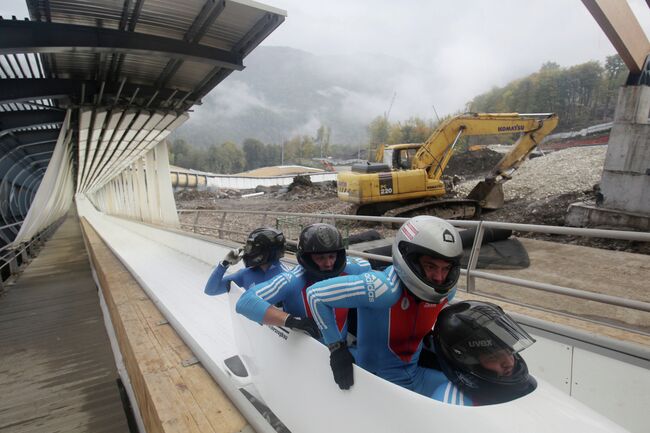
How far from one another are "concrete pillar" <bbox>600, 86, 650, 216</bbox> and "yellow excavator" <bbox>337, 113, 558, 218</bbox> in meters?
2.46

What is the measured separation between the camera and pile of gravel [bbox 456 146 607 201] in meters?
15.0

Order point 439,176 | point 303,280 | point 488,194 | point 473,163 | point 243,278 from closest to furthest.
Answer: point 303,280 → point 243,278 → point 488,194 → point 439,176 → point 473,163

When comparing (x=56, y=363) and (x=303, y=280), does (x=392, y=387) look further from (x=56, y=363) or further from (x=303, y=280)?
(x=56, y=363)

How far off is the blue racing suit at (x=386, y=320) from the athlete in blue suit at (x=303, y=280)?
1.06 ft

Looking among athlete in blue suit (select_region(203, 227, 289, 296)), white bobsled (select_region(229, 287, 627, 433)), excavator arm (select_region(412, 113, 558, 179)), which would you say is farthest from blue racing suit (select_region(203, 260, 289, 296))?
excavator arm (select_region(412, 113, 558, 179))

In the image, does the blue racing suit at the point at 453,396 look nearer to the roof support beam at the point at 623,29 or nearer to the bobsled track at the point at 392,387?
the bobsled track at the point at 392,387

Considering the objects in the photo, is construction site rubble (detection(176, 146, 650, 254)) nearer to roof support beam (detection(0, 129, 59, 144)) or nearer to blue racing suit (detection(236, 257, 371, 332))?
blue racing suit (detection(236, 257, 371, 332))

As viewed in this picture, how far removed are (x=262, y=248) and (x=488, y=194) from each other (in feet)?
33.6

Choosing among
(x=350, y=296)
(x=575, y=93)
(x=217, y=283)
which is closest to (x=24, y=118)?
(x=217, y=283)

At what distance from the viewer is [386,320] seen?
5.54ft

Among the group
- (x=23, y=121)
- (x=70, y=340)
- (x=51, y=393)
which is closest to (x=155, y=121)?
(x=23, y=121)

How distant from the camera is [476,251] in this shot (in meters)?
3.08

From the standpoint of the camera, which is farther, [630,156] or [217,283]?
[630,156]

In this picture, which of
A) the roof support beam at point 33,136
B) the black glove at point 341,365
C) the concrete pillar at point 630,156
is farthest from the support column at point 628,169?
the roof support beam at point 33,136
